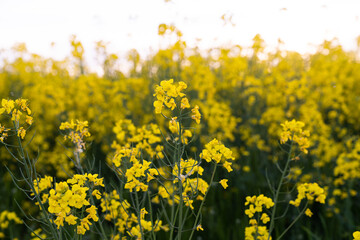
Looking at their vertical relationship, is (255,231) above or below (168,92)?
below

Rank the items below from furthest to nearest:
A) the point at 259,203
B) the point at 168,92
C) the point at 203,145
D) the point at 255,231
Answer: the point at 203,145, the point at 255,231, the point at 259,203, the point at 168,92

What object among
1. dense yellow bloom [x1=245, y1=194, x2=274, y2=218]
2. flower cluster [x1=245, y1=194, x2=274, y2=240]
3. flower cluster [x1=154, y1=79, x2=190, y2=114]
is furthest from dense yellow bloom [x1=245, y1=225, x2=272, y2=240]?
flower cluster [x1=154, y1=79, x2=190, y2=114]

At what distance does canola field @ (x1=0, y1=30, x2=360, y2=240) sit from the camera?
221 centimetres

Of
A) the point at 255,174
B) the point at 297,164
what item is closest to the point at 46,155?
the point at 255,174

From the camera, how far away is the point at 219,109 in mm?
4621

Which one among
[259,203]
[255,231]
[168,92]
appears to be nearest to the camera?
[168,92]

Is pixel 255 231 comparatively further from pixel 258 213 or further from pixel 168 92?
pixel 168 92

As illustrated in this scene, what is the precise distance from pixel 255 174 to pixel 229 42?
316cm

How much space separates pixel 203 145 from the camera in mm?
4473

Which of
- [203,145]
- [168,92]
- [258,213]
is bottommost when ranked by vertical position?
[203,145]

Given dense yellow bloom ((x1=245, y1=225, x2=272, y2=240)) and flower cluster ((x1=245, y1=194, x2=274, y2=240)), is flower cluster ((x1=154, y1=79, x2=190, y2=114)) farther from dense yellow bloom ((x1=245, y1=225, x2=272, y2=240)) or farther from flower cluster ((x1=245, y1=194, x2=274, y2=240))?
dense yellow bloom ((x1=245, y1=225, x2=272, y2=240))

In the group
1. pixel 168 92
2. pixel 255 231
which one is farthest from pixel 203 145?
pixel 168 92

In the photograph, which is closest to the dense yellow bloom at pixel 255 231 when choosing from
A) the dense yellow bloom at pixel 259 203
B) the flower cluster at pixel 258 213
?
the flower cluster at pixel 258 213

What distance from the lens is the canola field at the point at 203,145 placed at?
2.21 meters
